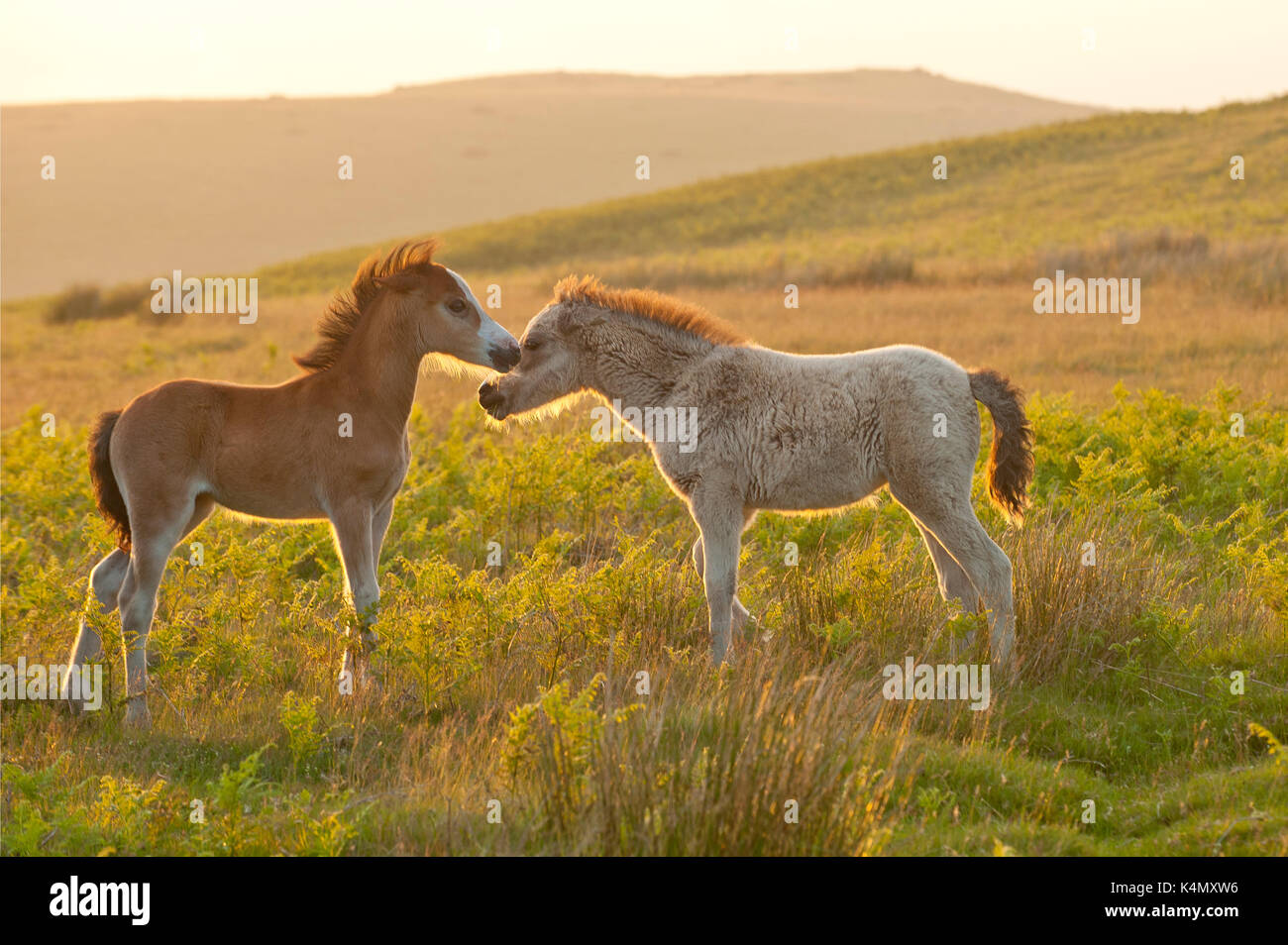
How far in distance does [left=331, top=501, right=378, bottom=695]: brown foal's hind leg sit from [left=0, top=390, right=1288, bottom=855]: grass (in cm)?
15

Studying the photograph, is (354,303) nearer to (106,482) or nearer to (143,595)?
(106,482)

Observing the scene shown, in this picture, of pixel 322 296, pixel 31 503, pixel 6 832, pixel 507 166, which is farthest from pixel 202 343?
pixel 507 166

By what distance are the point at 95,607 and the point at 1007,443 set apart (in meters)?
5.68

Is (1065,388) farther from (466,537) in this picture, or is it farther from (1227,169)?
(1227,169)

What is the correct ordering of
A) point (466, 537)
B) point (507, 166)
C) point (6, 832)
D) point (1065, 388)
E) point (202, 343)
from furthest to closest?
point (507, 166) → point (202, 343) → point (1065, 388) → point (466, 537) → point (6, 832)

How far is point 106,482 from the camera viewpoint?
24.0ft

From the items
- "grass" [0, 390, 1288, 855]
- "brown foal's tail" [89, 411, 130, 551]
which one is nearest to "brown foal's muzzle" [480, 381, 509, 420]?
"grass" [0, 390, 1288, 855]

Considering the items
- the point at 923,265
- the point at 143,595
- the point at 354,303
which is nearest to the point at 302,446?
the point at 354,303

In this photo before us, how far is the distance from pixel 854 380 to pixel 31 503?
873cm

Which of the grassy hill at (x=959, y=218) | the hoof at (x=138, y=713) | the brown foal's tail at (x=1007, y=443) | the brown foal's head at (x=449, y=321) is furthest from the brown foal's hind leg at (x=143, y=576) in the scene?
the grassy hill at (x=959, y=218)

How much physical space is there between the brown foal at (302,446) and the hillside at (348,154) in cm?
6057

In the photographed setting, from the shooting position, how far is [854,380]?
7359 millimetres

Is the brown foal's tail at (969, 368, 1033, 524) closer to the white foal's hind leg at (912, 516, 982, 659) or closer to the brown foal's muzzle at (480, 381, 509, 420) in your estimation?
the white foal's hind leg at (912, 516, 982, 659)

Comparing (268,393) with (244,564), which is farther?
(244,564)
